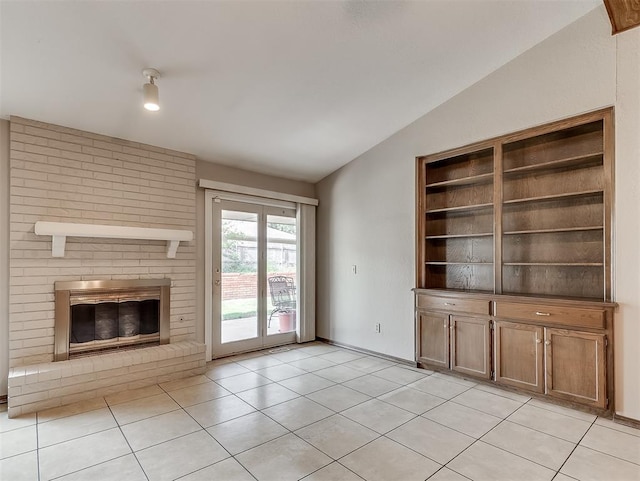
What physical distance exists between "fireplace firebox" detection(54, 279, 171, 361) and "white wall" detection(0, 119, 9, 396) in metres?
0.36

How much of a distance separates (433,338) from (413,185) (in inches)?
70.4

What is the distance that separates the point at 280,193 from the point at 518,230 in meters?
3.02

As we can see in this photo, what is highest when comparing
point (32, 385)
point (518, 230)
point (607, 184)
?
point (607, 184)

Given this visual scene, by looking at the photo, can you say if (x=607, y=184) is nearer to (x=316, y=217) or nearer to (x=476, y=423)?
(x=476, y=423)

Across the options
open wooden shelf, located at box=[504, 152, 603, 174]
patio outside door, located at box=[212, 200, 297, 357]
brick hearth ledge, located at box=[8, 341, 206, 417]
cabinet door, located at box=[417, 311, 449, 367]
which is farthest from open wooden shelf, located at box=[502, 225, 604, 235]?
brick hearth ledge, located at box=[8, 341, 206, 417]

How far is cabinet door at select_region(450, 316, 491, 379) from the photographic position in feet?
11.8

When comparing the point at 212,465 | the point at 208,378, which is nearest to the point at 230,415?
the point at 212,465

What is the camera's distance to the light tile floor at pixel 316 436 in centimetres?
217

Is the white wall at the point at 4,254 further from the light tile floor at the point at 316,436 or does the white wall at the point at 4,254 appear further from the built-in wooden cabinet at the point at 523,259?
the built-in wooden cabinet at the point at 523,259

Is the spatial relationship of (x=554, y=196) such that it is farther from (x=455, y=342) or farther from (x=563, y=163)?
(x=455, y=342)

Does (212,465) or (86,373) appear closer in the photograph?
(212,465)

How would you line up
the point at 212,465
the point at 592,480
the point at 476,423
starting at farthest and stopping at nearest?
1. the point at 476,423
2. the point at 212,465
3. the point at 592,480

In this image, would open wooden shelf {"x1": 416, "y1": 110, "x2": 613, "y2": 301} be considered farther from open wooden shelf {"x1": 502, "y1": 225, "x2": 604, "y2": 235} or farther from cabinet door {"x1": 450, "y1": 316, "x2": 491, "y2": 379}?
cabinet door {"x1": 450, "y1": 316, "x2": 491, "y2": 379}

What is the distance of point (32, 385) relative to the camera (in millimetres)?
2986
